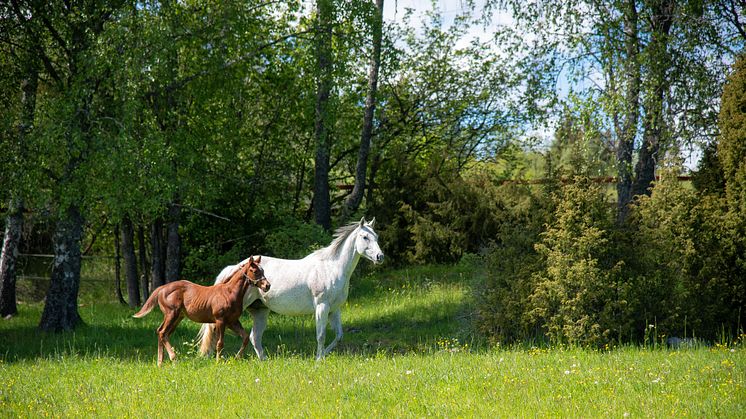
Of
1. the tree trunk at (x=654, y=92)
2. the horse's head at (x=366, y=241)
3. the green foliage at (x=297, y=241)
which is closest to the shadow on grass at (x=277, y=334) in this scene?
the green foliage at (x=297, y=241)

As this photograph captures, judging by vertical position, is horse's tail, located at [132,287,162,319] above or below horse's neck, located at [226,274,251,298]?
below

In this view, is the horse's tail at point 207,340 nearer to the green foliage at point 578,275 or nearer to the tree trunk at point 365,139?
the green foliage at point 578,275

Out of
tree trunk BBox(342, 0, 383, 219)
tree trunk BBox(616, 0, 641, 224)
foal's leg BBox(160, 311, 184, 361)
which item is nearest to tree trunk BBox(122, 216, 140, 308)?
tree trunk BBox(342, 0, 383, 219)

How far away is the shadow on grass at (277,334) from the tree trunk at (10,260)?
47 centimetres

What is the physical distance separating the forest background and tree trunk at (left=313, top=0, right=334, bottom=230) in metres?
0.06

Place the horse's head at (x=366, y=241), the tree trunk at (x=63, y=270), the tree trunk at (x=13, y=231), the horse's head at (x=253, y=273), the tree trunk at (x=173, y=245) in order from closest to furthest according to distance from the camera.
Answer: the horse's head at (x=253, y=273)
the horse's head at (x=366, y=241)
the tree trunk at (x=63, y=270)
the tree trunk at (x=13, y=231)
the tree trunk at (x=173, y=245)

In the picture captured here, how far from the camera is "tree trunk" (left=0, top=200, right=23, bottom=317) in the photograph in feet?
52.2

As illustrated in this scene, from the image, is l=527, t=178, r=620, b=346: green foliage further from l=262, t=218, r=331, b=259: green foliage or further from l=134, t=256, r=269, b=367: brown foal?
l=262, t=218, r=331, b=259: green foliage

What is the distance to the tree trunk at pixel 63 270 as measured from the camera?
14.0 metres

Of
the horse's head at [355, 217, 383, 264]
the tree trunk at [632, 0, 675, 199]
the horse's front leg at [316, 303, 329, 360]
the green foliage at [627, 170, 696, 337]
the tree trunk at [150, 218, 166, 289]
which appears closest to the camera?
the horse's head at [355, 217, 383, 264]

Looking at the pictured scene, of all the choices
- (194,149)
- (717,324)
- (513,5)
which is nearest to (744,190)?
(717,324)

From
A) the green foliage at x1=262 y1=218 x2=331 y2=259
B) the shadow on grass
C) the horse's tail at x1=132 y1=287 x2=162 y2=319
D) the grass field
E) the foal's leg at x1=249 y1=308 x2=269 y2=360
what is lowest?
the shadow on grass

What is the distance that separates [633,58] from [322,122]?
7434mm

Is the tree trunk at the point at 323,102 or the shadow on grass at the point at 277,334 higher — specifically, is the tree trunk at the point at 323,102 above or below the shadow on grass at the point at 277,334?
above
